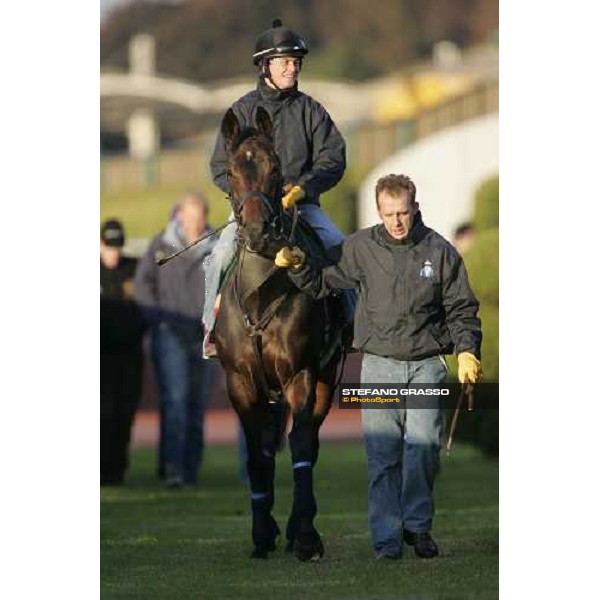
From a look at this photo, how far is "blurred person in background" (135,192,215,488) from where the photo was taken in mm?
16078

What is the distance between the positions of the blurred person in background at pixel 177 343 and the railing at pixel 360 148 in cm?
65

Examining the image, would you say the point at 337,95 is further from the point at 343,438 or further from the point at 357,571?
the point at 357,571

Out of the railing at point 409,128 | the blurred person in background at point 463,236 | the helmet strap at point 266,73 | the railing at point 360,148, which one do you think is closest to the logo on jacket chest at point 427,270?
the helmet strap at point 266,73

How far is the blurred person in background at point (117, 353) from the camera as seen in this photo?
16281mm

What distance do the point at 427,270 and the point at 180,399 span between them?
5716 mm

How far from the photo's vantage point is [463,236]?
16.3m

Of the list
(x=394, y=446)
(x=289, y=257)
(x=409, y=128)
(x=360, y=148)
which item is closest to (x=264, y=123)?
(x=289, y=257)

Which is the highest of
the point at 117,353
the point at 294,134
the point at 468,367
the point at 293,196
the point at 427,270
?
the point at 294,134

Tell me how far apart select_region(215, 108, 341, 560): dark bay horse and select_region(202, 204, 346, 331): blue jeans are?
0.26 meters

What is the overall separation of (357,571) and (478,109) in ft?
26.2

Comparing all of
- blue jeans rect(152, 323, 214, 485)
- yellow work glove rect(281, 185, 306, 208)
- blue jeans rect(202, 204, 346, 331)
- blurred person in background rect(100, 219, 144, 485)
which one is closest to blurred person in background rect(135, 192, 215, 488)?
blue jeans rect(152, 323, 214, 485)

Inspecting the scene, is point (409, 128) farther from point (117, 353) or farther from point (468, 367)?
point (468, 367)
